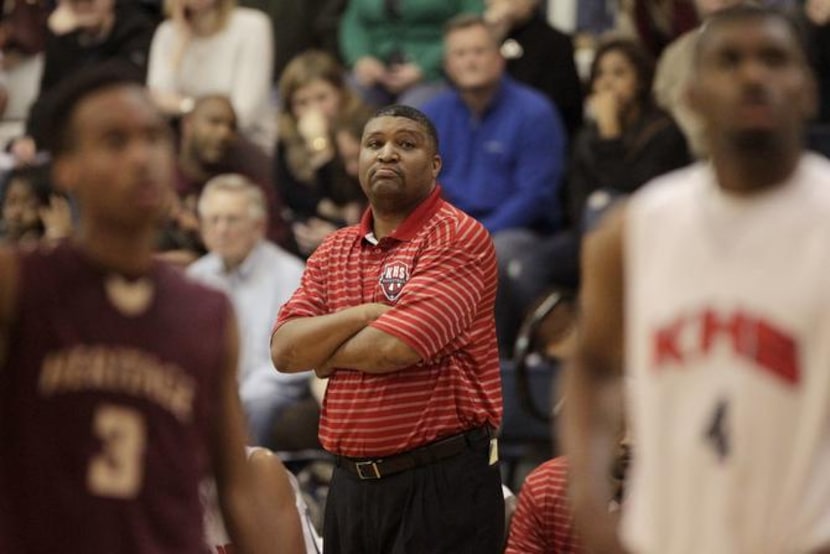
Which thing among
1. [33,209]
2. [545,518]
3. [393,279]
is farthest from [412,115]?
[33,209]

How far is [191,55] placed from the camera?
11.9 m

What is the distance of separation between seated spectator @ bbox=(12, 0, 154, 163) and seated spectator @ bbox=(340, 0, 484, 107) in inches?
62.0

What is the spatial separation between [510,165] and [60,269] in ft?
20.8

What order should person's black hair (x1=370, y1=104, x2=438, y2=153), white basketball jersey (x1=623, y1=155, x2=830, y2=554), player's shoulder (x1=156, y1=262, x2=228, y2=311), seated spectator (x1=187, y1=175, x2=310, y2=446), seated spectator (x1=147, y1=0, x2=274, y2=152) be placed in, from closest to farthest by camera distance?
white basketball jersey (x1=623, y1=155, x2=830, y2=554) → player's shoulder (x1=156, y1=262, x2=228, y2=311) → person's black hair (x1=370, y1=104, x2=438, y2=153) → seated spectator (x1=187, y1=175, x2=310, y2=446) → seated spectator (x1=147, y1=0, x2=274, y2=152)

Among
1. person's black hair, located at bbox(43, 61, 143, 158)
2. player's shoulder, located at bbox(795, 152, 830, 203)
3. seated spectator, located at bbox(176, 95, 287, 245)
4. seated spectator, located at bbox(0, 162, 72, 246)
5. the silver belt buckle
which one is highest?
person's black hair, located at bbox(43, 61, 143, 158)

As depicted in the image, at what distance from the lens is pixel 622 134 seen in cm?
998

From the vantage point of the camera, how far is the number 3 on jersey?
402 cm

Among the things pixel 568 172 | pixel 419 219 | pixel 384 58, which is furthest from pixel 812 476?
pixel 384 58

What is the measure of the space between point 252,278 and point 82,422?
586 cm

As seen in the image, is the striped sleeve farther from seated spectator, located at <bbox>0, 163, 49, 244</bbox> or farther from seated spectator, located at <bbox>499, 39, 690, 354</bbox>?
seated spectator, located at <bbox>0, 163, 49, 244</bbox>

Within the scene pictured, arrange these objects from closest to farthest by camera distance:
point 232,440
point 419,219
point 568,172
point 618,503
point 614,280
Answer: point 614,280 < point 232,440 < point 618,503 < point 419,219 < point 568,172

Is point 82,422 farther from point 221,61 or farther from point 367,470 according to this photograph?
point 221,61

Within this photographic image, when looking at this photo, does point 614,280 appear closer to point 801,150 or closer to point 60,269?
point 801,150

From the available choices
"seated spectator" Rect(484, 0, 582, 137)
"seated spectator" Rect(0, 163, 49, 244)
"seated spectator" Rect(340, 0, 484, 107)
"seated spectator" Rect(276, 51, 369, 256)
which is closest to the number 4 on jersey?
"seated spectator" Rect(276, 51, 369, 256)
